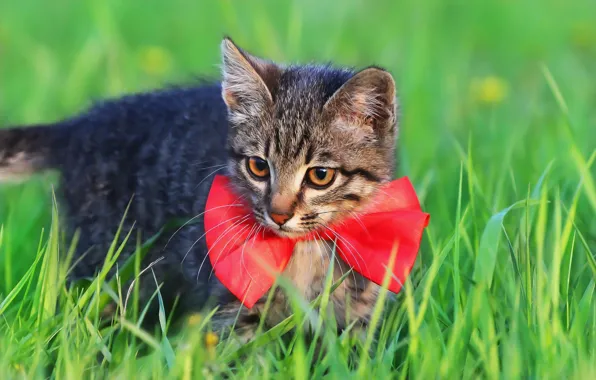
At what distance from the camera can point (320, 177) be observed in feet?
12.0

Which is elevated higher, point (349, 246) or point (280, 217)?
point (280, 217)

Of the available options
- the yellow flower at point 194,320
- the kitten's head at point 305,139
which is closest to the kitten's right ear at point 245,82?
the kitten's head at point 305,139

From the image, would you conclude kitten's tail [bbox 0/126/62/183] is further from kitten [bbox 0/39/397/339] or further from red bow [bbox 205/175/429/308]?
red bow [bbox 205/175/429/308]

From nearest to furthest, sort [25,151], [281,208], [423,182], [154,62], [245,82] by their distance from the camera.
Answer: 1. [281,208]
2. [245,82]
3. [25,151]
4. [423,182]
5. [154,62]

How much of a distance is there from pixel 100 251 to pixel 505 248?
190 cm

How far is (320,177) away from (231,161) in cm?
47

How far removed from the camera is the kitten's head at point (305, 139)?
3607 millimetres

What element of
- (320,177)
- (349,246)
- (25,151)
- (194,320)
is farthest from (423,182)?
(25,151)

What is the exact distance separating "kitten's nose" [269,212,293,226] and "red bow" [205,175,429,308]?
7.1 inches

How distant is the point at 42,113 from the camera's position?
6625 mm

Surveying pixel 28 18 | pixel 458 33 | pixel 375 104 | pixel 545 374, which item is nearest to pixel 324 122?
pixel 375 104

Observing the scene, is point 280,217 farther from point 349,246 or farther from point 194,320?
point 194,320

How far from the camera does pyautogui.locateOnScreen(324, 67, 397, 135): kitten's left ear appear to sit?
3572mm

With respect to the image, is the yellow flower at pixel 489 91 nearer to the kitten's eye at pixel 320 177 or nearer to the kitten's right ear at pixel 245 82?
the kitten's right ear at pixel 245 82
